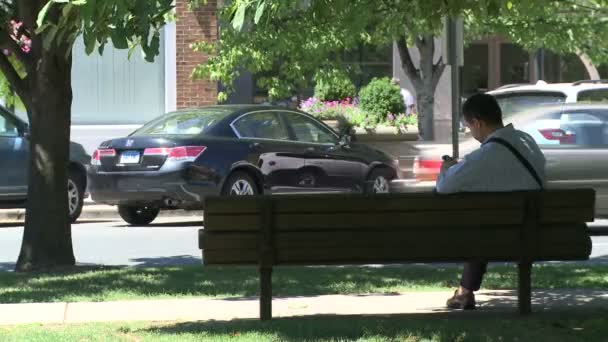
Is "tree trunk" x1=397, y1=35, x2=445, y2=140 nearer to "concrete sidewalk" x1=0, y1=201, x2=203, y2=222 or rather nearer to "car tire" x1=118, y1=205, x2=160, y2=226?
"concrete sidewalk" x1=0, y1=201, x2=203, y2=222

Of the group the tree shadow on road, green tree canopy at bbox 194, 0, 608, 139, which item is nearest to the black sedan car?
the tree shadow on road

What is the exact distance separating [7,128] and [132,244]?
3.66 m

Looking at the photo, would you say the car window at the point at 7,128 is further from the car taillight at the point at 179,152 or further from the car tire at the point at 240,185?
the car tire at the point at 240,185

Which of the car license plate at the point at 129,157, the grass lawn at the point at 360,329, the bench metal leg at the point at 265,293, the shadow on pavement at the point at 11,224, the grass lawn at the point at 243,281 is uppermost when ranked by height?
the car license plate at the point at 129,157

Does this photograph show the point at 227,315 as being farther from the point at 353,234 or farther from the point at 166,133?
the point at 166,133

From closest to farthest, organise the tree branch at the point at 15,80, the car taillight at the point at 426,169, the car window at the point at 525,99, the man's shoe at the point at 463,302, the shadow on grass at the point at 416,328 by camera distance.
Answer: the shadow on grass at the point at 416,328 < the man's shoe at the point at 463,302 < the tree branch at the point at 15,80 < the car taillight at the point at 426,169 < the car window at the point at 525,99

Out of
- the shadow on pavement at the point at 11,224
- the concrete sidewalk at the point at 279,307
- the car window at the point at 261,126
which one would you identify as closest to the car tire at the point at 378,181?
the car window at the point at 261,126

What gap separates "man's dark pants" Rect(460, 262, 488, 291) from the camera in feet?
25.8

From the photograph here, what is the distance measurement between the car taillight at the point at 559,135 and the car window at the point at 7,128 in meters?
7.23

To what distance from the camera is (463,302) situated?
802 centimetres

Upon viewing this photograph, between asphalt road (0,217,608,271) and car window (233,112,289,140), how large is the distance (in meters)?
1.50

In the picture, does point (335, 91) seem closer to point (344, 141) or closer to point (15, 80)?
point (344, 141)

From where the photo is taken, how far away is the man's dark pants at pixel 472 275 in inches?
309

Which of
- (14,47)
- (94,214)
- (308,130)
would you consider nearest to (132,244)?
(308,130)
